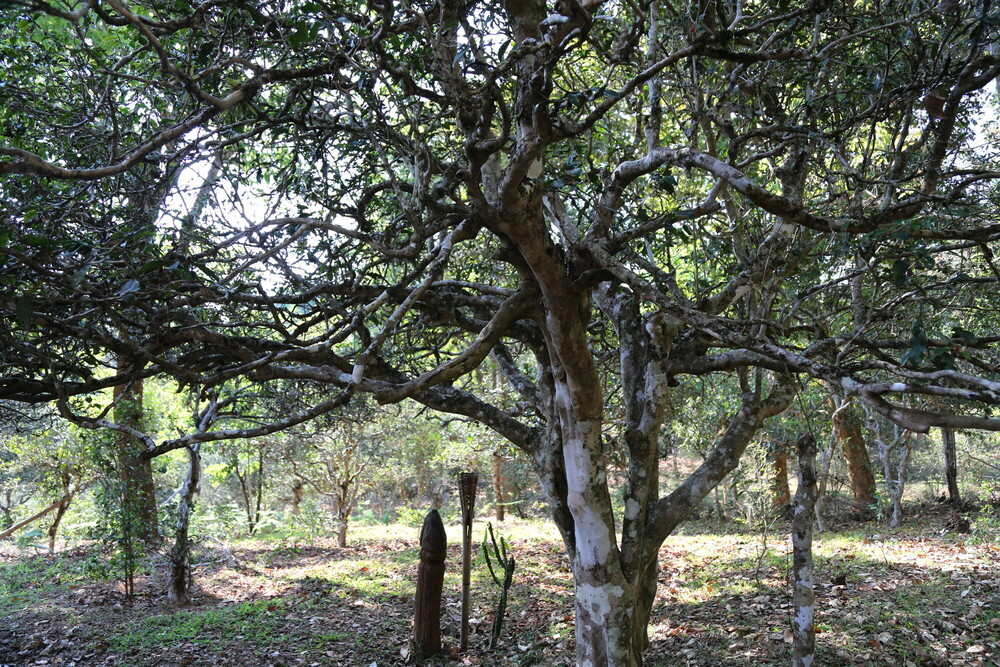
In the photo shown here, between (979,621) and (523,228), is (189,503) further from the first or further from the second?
(979,621)

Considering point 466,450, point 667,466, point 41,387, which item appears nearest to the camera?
point 41,387

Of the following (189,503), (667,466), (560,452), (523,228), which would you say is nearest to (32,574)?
(189,503)

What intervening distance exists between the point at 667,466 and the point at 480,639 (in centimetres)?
1992

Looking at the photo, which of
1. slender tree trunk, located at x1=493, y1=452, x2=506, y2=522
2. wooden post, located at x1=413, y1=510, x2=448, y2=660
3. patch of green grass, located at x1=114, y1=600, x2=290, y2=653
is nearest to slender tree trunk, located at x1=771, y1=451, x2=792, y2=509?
slender tree trunk, located at x1=493, y1=452, x2=506, y2=522

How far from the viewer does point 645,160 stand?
4.96 metres

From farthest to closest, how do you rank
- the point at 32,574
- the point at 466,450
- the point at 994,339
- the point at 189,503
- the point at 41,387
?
the point at 466,450
the point at 32,574
the point at 189,503
the point at 41,387
the point at 994,339

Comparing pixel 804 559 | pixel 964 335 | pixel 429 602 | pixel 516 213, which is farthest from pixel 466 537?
pixel 964 335

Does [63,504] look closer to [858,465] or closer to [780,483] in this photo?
[780,483]

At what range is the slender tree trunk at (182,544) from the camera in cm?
886

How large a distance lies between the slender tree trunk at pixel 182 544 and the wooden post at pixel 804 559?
7479 millimetres

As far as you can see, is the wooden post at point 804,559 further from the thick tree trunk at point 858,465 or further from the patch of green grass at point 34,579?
the thick tree trunk at point 858,465

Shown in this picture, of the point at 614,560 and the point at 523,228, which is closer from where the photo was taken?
the point at 523,228

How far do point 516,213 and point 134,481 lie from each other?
24.6 feet

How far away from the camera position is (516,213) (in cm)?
419
